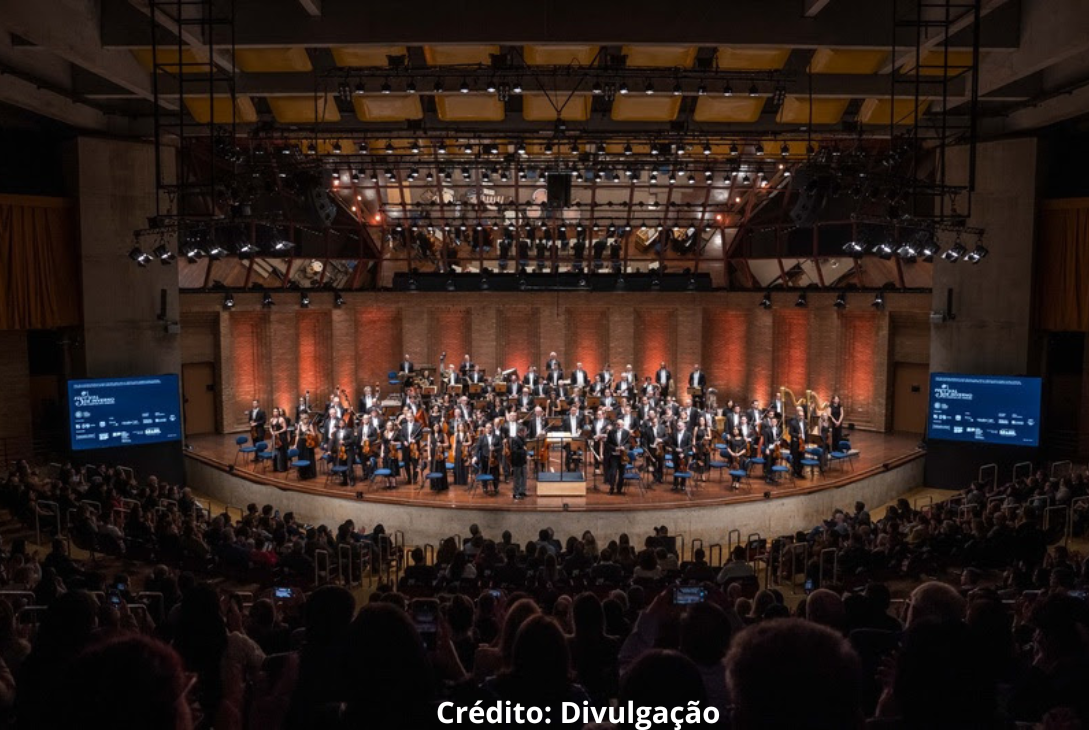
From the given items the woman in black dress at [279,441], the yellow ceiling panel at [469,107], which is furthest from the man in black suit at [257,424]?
the yellow ceiling panel at [469,107]

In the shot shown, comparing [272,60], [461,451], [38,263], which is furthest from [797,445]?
[38,263]

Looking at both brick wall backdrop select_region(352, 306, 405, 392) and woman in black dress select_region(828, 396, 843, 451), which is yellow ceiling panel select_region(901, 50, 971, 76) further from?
brick wall backdrop select_region(352, 306, 405, 392)

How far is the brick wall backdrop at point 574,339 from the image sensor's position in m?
22.1

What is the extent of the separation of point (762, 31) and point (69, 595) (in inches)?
397

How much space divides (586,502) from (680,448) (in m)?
2.21

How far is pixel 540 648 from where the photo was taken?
8.66 feet

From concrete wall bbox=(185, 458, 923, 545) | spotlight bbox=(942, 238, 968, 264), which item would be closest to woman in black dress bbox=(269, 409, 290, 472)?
concrete wall bbox=(185, 458, 923, 545)

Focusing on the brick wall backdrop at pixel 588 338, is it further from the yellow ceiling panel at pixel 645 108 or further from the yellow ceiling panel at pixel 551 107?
the yellow ceiling panel at pixel 645 108

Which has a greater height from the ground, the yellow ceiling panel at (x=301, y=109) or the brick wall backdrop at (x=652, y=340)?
the yellow ceiling panel at (x=301, y=109)

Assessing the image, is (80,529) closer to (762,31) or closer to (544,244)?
(762,31)

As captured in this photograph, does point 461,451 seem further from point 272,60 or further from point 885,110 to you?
point 885,110

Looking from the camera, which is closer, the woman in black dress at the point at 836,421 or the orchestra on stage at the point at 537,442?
the orchestra on stage at the point at 537,442

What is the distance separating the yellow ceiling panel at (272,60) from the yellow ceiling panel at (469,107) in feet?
7.88

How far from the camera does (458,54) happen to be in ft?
41.1
